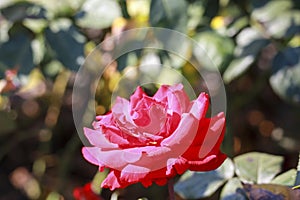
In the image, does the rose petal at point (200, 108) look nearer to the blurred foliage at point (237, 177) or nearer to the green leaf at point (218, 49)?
the blurred foliage at point (237, 177)

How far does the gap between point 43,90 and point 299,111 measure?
0.72m

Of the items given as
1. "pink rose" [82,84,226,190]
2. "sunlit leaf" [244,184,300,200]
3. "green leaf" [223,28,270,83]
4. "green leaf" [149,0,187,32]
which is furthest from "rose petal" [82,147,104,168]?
"green leaf" [223,28,270,83]

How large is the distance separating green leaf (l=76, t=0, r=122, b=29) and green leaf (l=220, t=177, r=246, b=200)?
1.44ft

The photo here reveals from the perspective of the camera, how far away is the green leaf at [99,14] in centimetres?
135

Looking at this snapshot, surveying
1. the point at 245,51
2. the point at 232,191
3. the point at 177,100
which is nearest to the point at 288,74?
the point at 245,51

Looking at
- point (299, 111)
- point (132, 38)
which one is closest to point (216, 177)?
point (132, 38)

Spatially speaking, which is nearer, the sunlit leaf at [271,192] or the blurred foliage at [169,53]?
the sunlit leaf at [271,192]

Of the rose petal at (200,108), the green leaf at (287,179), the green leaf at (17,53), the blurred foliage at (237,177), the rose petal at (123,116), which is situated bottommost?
the green leaf at (17,53)

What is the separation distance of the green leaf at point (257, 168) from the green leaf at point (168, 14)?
0.29 metres

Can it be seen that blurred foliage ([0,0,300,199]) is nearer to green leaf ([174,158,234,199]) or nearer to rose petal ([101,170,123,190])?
green leaf ([174,158,234,199])

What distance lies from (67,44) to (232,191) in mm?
488

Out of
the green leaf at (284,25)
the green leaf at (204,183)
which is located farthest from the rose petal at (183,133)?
the green leaf at (284,25)

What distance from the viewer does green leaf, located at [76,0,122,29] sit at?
135 centimetres

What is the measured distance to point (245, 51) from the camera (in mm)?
1380
